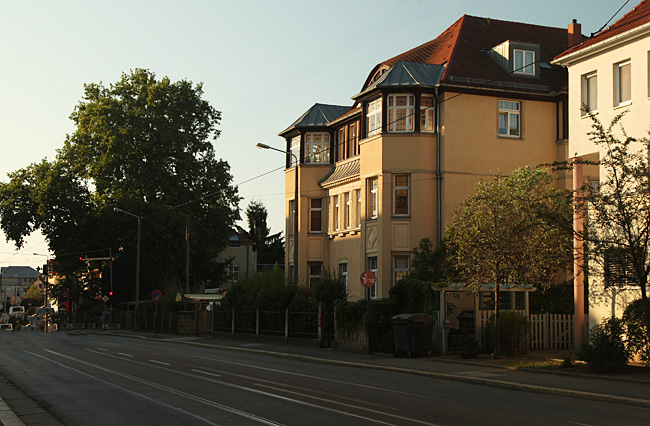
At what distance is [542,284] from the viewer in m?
27.9

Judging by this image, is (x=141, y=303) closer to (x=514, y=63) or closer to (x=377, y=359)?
(x=514, y=63)

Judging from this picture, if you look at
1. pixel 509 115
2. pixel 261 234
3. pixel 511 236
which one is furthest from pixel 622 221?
pixel 261 234

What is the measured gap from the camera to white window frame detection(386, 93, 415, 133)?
120ft

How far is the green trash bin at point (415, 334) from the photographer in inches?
979

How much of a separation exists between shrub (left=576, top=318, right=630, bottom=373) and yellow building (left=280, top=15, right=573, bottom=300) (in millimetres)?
15902

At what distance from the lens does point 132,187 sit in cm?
5591

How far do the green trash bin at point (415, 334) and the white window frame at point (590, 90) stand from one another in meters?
7.72

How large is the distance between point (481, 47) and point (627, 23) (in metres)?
16.9

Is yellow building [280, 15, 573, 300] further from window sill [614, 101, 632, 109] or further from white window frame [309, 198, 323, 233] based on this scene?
window sill [614, 101, 632, 109]

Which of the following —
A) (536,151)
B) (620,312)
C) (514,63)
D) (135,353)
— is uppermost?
(514,63)

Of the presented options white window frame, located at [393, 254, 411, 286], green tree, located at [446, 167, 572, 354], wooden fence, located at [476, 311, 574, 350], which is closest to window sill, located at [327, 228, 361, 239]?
white window frame, located at [393, 254, 411, 286]

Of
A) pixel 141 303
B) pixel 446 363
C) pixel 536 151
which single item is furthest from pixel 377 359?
pixel 141 303

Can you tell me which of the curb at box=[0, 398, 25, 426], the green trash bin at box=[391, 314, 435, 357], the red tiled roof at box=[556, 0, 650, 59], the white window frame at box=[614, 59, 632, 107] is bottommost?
the curb at box=[0, 398, 25, 426]

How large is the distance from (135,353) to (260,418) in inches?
709
